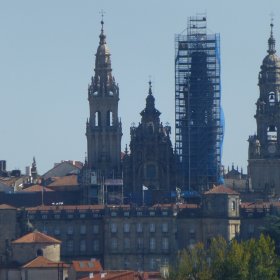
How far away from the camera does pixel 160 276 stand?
199 meters

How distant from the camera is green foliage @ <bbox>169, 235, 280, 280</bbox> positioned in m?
188

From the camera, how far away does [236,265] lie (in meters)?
188

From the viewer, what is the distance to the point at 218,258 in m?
192

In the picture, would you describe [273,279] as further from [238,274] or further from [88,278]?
[88,278]

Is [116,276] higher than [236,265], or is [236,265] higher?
[236,265]

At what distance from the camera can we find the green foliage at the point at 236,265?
18838cm

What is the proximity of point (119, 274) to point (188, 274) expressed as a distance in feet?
22.2

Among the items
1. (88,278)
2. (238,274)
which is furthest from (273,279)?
(88,278)

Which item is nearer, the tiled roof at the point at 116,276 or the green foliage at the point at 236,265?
the green foliage at the point at 236,265

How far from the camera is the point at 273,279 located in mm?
187500

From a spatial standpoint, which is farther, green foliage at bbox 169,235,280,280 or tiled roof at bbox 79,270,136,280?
tiled roof at bbox 79,270,136,280

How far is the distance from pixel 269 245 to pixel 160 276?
8006 millimetres

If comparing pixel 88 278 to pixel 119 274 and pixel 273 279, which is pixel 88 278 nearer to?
pixel 119 274

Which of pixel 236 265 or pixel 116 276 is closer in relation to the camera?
pixel 236 265
